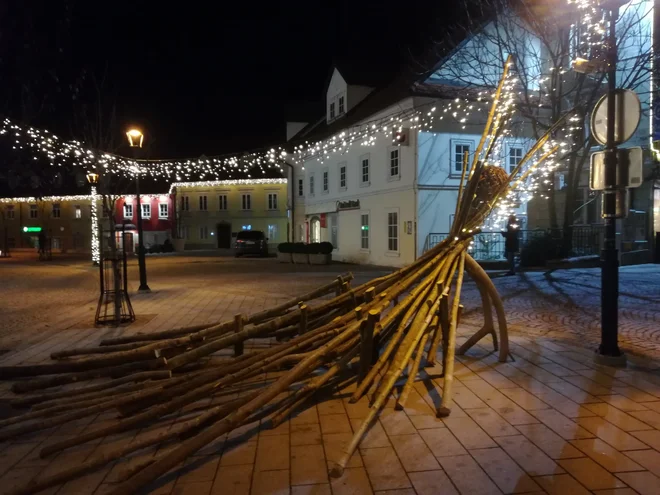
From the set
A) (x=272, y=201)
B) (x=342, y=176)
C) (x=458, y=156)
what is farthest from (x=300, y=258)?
(x=272, y=201)

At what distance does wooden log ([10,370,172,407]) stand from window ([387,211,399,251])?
50.0ft

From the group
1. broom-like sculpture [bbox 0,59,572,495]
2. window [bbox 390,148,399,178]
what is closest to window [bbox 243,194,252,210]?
window [bbox 390,148,399,178]

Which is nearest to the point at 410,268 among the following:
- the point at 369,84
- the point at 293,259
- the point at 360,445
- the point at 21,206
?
the point at 360,445

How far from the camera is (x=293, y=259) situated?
23.3 m

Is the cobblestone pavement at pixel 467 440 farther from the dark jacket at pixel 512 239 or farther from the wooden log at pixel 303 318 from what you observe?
the dark jacket at pixel 512 239

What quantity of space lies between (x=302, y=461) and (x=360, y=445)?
476 millimetres

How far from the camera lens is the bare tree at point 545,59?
14375mm

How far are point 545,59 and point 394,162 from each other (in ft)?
20.9

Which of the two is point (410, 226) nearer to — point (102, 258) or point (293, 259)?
point (293, 259)

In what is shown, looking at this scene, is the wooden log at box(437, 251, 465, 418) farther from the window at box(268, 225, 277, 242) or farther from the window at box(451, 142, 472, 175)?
the window at box(268, 225, 277, 242)

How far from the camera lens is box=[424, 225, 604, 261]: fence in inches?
693

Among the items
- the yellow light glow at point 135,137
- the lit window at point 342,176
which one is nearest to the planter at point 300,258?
the lit window at point 342,176

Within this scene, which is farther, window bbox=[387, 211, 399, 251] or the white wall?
window bbox=[387, 211, 399, 251]

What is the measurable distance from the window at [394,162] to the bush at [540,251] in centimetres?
565
